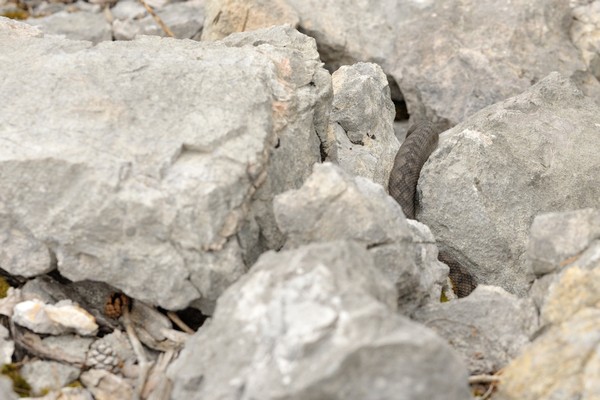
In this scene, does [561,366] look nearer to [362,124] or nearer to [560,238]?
[560,238]

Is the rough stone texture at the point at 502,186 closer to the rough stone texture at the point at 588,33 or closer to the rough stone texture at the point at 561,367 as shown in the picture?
the rough stone texture at the point at 561,367

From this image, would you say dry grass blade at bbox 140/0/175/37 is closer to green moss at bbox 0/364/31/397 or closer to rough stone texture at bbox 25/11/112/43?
rough stone texture at bbox 25/11/112/43

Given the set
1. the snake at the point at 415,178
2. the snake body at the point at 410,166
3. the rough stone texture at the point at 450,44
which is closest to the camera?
the snake at the point at 415,178

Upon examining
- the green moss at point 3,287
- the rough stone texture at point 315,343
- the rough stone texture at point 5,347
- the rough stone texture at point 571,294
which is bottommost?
the rough stone texture at point 5,347

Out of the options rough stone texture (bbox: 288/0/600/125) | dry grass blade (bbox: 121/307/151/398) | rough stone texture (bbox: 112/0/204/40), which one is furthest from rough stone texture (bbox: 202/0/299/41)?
dry grass blade (bbox: 121/307/151/398)

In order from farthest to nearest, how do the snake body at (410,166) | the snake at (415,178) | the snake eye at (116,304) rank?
the snake body at (410,166) < the snake at (415,178) < the snake eye at (116,304)

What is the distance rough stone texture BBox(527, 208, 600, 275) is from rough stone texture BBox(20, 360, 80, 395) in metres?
3.19

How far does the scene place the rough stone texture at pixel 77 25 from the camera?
11.4 m

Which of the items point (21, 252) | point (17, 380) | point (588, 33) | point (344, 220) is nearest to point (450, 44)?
point (588, 33)

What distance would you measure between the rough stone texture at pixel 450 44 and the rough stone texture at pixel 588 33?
4.0 inches

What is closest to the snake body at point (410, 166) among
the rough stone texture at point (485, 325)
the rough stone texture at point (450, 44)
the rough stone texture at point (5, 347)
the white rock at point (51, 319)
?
the rough stone texture at point (485, 325)

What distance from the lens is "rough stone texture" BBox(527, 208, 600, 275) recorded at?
18.1ft

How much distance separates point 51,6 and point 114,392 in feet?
27.7

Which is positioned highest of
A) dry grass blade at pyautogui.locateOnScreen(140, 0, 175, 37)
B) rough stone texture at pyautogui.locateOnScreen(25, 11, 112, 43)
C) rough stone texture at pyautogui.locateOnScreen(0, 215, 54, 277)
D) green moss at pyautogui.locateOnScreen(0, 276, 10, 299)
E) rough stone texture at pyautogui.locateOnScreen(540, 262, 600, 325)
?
rough stone texture at pyautogui.locateOnScreen(0, 215, 54, 277)
